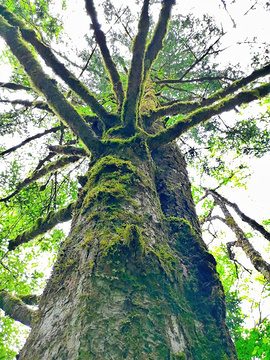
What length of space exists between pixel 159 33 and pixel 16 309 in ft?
14.1

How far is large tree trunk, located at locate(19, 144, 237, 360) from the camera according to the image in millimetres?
1390

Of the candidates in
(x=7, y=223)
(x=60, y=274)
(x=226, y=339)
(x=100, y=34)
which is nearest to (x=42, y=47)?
(x=100, y=34)

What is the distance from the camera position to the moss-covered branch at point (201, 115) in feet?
12.4

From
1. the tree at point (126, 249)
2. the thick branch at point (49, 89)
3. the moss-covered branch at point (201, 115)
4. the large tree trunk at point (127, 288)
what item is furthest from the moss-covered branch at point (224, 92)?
the large tree trunk at point (127, 288)

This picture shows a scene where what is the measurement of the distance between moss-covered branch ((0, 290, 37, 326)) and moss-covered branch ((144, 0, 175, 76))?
3.62 meters

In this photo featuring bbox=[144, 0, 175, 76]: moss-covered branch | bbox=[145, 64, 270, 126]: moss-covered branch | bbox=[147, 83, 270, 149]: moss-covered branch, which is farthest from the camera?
bbox=[145, 64, 270, 126]: moss-covered branch

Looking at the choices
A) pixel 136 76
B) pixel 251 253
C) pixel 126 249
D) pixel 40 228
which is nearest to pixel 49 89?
pixel 136 76

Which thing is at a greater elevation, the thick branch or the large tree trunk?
the thick branch

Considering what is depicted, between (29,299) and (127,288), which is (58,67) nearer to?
(29,299)

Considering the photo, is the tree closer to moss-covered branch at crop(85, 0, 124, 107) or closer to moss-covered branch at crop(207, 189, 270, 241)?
moss-covered branch at crop(85, 0, 124, 107)

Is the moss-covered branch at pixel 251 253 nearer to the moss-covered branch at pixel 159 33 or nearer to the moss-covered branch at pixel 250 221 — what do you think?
the moss-covered branch at pixel 250 221

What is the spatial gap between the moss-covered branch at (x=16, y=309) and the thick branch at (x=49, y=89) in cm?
184

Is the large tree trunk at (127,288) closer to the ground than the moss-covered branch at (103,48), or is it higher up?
closer to the ground

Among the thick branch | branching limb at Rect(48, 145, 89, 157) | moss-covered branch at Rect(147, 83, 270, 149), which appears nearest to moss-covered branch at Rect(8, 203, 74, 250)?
branching limb at Rect(48, 145, 89, 157)
